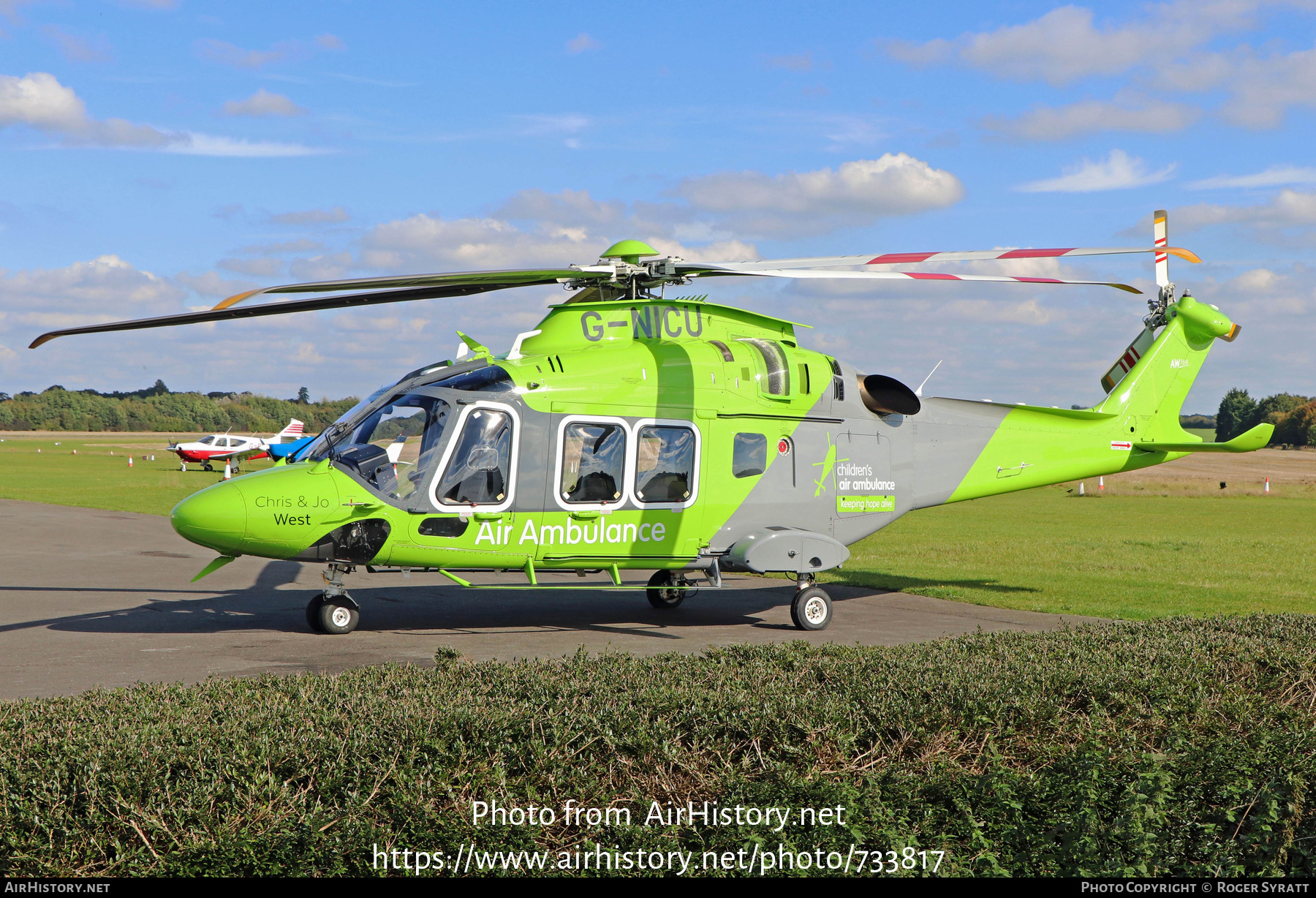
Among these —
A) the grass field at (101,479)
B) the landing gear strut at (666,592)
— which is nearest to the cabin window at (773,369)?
the landing gear strut at (666,592)

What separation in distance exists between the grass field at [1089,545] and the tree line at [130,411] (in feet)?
269

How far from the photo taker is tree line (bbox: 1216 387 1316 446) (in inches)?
4336

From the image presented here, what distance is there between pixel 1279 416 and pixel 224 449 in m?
112

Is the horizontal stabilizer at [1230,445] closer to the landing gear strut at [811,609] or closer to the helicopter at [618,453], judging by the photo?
the helicopter at [618,453]

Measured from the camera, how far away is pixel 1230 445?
1468 centimetres

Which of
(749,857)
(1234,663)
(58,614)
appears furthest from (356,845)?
(58,614)

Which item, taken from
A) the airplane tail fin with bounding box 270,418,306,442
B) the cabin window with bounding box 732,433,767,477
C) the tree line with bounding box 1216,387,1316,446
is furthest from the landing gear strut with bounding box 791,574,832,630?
the tree line with bounding box 1216,387,1316,446

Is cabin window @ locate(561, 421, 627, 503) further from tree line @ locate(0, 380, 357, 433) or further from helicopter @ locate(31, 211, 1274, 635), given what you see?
tree line @ locate(0, 380, 357, 433)

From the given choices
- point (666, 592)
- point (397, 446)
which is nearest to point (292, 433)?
point (666, 592)

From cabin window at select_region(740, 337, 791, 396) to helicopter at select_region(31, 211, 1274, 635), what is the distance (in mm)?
22

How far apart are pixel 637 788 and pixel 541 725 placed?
671 millimetres

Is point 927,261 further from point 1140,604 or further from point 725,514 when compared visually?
point 1140,604

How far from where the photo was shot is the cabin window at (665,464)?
38.2 ft
